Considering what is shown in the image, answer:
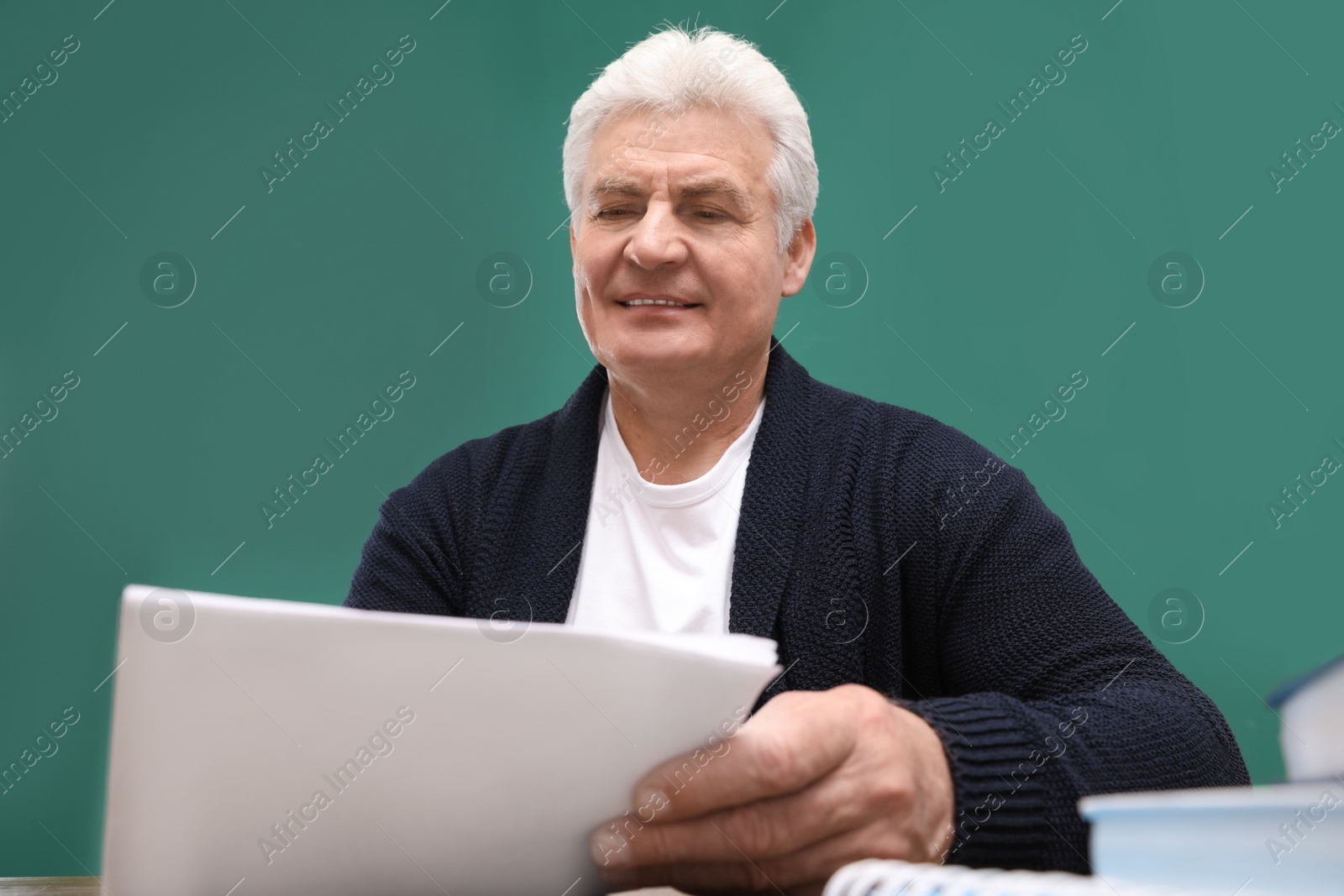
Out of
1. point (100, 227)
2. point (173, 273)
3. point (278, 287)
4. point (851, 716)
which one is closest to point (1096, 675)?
point (851, 716)

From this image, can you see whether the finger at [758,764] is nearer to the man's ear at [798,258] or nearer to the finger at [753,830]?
the finger at [753,830]

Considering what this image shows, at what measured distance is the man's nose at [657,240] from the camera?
1.13 meters

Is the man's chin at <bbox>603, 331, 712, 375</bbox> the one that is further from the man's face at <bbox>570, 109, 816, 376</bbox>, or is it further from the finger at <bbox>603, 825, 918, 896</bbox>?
the finger at <bbox>603, 825, 918, 896</bbox>

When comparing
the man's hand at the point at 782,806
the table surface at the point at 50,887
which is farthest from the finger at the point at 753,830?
the table surface at the point at 50,887

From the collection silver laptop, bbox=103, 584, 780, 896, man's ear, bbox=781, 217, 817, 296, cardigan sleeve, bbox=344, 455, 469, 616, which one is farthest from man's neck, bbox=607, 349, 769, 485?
silver laptop, bbox=103, 584, 780, 896

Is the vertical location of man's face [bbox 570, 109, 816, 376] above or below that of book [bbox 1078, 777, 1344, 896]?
above

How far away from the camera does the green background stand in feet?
5.40

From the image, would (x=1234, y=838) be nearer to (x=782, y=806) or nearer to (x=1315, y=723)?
(x=1315, y=723)

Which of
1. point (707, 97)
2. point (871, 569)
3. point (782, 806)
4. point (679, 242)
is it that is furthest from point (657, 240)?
point (782, 806)

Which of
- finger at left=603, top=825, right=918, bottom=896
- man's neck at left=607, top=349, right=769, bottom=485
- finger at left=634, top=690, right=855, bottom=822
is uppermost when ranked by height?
man's neck at left=607, top=349, right=769, bottom=485

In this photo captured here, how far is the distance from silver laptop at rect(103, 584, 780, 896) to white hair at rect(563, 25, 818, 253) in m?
0.84

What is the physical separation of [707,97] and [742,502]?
467 mm

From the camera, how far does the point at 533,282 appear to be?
2.04 metres

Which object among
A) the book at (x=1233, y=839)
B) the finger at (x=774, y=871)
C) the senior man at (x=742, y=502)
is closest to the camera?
the book at (x=1233, y=839)
